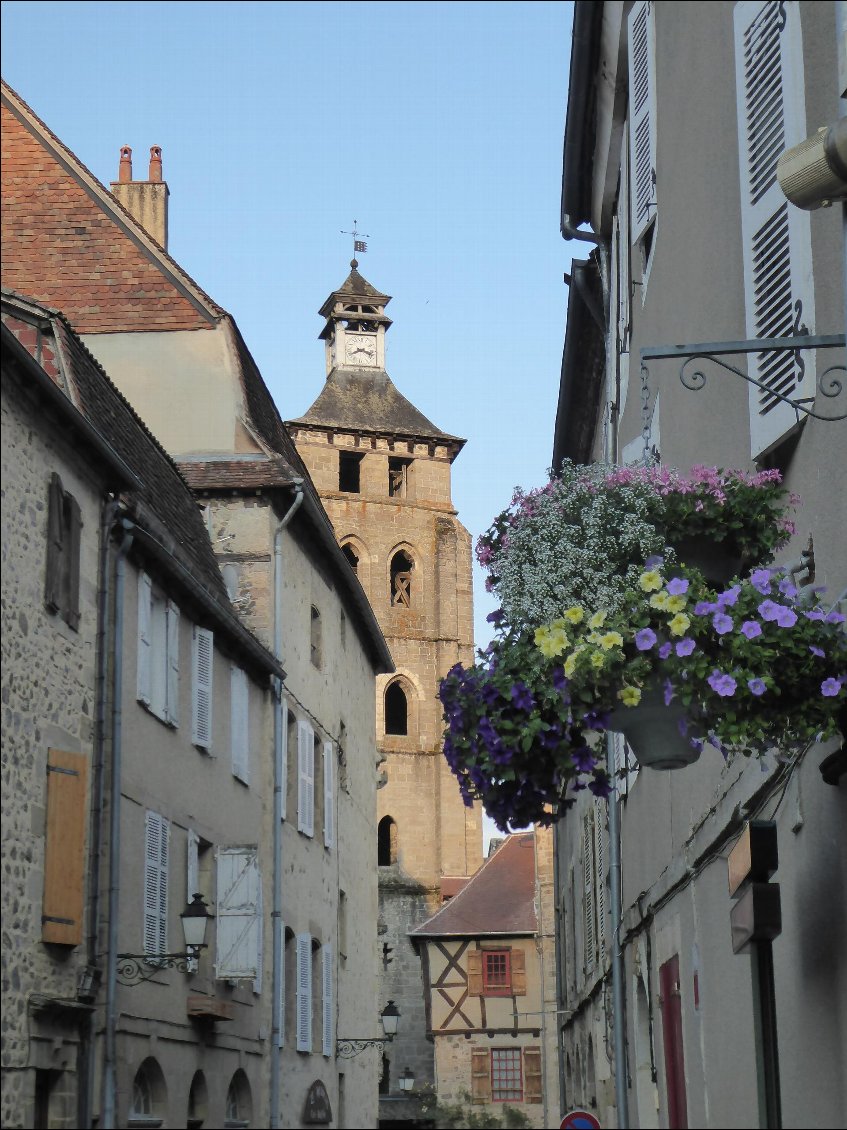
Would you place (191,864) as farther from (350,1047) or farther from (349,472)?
(349,472)

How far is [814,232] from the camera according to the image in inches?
265

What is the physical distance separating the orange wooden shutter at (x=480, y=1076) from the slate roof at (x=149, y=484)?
82.2ft

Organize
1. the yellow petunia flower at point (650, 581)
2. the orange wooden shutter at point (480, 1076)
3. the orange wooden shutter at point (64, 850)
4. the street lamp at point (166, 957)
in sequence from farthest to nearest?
1. the orange wooden shutter at point (480, 1076)
2. the street lamp at point (166, 957)
3. the orange wooden shutter at point (64, 850)
4. the yellow petunia flower at point (650, 581)

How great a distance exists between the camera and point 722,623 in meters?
5.68

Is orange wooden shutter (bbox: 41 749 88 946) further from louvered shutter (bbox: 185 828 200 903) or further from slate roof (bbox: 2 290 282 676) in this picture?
louvered shutter (bbox: 185 828 200 903)

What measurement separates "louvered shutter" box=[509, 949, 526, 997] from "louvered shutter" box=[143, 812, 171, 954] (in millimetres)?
29535

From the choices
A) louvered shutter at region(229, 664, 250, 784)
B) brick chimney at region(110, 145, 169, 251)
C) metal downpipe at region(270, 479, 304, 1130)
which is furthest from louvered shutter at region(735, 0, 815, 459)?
brick chimney at region(110, 145, 169, 251)

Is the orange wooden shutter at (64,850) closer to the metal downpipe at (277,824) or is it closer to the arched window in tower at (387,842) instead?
the metal downpipe at (277,824)

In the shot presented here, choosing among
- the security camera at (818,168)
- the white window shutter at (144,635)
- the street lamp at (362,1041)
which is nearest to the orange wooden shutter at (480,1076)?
the street lamp at (362,1041)

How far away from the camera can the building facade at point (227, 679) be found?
15789mm

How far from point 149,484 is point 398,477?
46.6 m

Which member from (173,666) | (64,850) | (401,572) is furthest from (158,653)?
(401,572)

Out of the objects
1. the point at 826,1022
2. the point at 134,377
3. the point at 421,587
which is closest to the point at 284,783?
the point at 134,377

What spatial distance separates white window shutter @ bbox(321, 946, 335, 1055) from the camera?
2256cm
